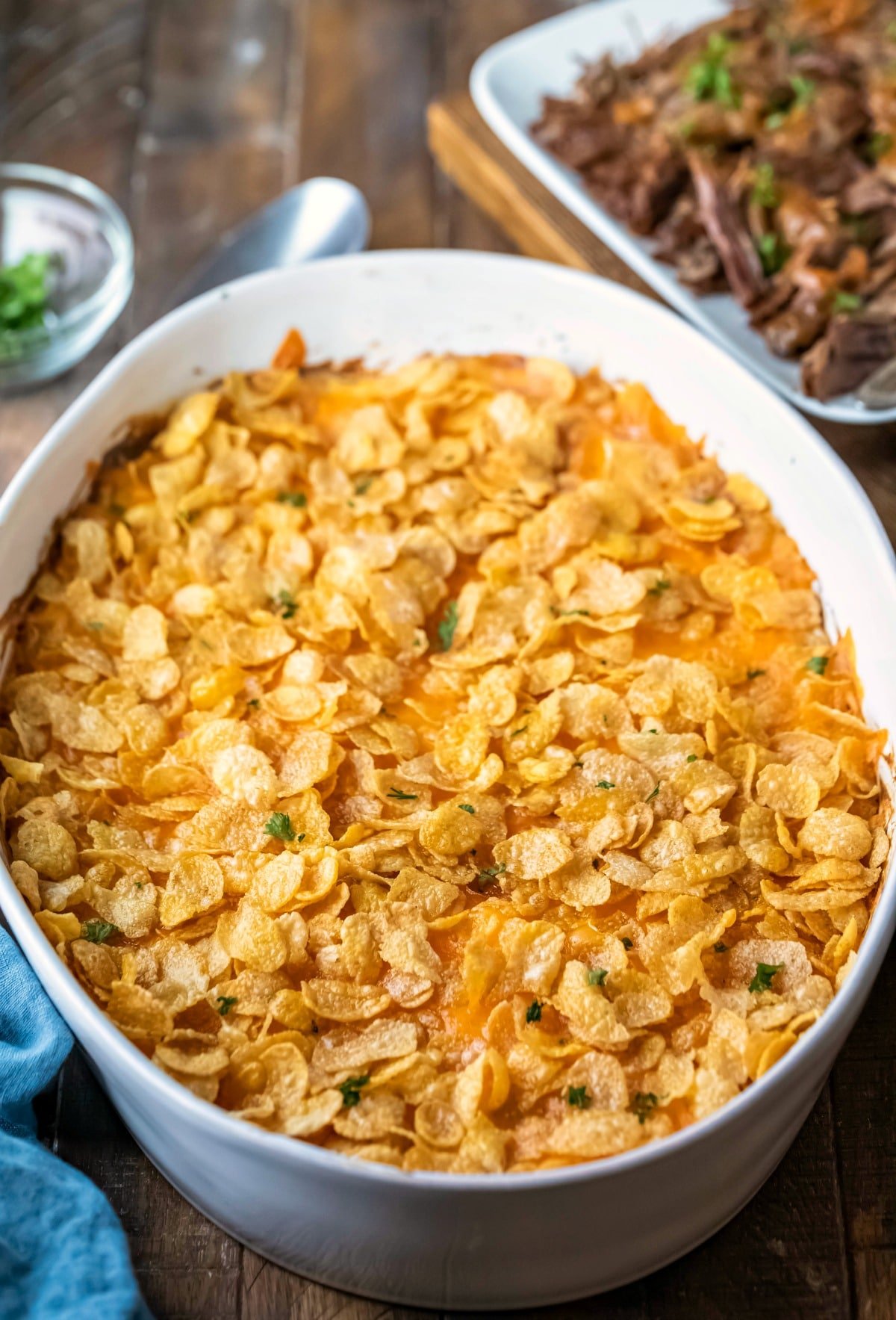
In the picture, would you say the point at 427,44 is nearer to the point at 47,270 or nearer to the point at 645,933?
the point at 47,270

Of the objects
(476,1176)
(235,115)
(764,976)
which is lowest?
(764,976)

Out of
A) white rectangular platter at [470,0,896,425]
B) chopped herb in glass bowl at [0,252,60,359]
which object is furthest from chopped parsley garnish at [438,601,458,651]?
chopped herb in glass bowl at [0,252,60,359]

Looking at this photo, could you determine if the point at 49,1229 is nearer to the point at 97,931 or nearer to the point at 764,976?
the point at 97,931

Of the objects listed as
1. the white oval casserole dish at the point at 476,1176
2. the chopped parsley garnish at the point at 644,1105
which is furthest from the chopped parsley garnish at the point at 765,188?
the chopped parsley garnish at the point at 644,1105

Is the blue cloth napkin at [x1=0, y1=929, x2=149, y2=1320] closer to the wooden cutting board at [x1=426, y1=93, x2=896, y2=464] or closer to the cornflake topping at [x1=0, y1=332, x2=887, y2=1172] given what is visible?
the cornflake topping at [x1=0, y1=332, x2=887, y2=1172]

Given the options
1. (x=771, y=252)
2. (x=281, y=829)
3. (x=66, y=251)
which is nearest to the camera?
(x=281, y=829)

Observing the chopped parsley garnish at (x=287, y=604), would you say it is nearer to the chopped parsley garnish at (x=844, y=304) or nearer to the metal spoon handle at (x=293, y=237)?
the metal spoon handle at (x=293, y=237)

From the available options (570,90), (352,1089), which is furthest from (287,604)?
(570,90)
